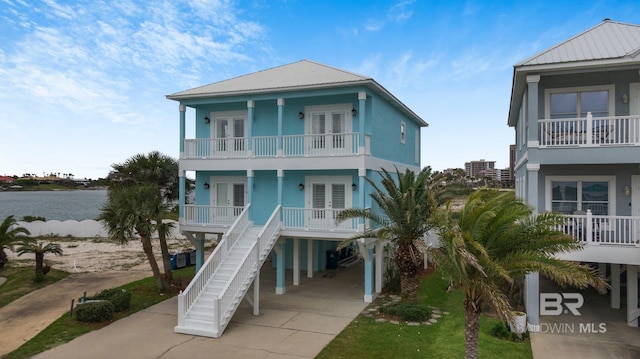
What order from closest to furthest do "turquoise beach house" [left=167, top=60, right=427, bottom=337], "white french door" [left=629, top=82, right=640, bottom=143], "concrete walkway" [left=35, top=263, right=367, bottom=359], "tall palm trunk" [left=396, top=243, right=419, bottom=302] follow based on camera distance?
"concrete walkway" [left=35, top=263, right=367, bottom=359], "white french door" [left=629, top=82, right=640, bottom=143], "tall palm trunk" [left=396, top=243, right=419, bottom=302], "turquoise beach house" [left=167, top=60, right=427, bottom=337]

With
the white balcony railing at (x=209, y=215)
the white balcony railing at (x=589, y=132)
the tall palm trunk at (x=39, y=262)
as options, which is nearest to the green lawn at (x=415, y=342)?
the white balcony railing at (x=589, y=132)

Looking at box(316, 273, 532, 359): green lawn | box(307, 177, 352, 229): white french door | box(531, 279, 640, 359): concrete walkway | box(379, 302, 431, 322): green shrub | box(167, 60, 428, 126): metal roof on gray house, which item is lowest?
box(316, 273, 532, 359): green lawn

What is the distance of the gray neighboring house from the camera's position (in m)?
13.0

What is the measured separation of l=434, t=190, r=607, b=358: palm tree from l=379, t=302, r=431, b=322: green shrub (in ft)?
15.6

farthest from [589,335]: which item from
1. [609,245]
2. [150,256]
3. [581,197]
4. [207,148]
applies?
[207,148]

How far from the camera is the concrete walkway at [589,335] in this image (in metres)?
11.7

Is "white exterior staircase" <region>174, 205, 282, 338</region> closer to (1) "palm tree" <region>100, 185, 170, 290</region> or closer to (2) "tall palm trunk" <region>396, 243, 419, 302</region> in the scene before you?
(1) "palm tree" <region>100, 185, 170, 290</region>

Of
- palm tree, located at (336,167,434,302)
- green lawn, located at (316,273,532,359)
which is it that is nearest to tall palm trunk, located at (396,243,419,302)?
palm tree, located at (336,167,434,302)

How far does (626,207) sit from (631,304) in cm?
313

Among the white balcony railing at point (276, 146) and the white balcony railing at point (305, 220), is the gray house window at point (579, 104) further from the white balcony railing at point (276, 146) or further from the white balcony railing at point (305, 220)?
the white balcony railing at point (305, 220)

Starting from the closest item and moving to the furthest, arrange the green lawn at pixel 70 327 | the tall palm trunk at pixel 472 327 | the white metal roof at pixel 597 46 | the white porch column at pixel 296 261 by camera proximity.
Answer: the tall palm trunk at pixel 472 327, the green lawn at pixel 70 327, the white metal roof at pixel 597 46, the white porch column at pixel 296 261

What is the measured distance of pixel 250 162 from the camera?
62.1 feet

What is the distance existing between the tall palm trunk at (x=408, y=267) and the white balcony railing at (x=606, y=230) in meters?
4.87

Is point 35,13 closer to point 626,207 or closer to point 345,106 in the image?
point 345,106
